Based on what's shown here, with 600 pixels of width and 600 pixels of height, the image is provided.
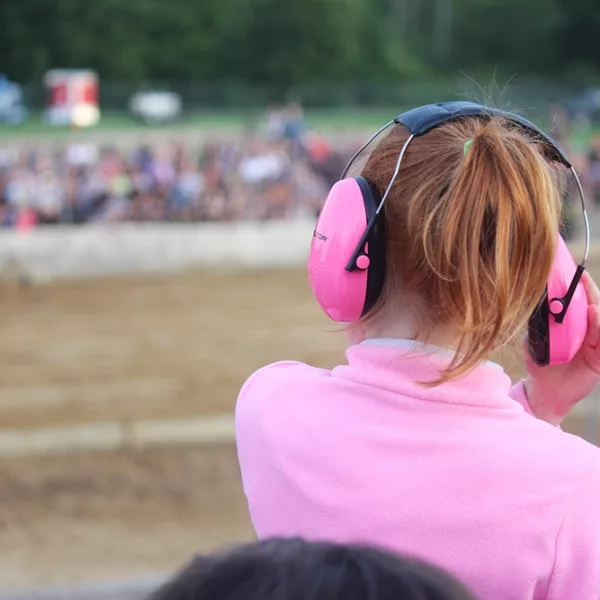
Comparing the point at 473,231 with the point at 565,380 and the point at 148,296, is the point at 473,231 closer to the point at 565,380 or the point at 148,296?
the point at 565,380

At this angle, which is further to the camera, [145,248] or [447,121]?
[145,248]

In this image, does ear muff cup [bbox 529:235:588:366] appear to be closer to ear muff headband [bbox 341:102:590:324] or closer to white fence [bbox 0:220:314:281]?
ear muff headband [bbox 341:102:590:324]

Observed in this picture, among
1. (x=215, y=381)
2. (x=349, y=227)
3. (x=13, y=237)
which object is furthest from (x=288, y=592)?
(x=13, y=237)

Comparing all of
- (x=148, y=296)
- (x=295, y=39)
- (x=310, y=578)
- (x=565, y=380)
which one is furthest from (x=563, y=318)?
(x=295, y=39)

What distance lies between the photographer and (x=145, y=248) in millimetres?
14641

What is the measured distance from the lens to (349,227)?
1312mm

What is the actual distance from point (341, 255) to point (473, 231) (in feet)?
0.76

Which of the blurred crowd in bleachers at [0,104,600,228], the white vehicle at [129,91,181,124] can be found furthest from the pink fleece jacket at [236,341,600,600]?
the white vehicle at [129,91,181,124]

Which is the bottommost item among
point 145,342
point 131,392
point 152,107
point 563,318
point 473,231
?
point 152,107

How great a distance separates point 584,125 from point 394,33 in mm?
33905

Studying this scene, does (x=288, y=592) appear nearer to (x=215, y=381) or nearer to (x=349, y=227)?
(x=349, y=227)

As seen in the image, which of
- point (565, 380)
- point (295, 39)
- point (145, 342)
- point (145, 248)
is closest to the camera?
point (565, 380)

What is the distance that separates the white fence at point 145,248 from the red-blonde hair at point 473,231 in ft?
43.5

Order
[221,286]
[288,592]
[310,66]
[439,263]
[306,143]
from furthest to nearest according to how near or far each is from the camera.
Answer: [310,66]
[306,143]
[221,286]
[439,263]
[288,592]
